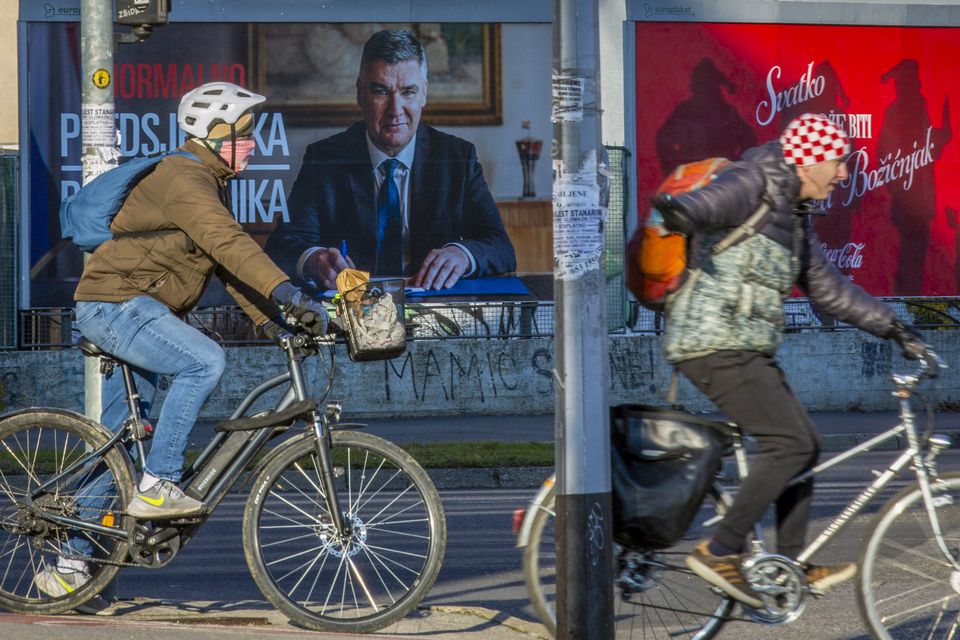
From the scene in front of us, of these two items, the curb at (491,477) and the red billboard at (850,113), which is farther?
the red billboard at (850,113)

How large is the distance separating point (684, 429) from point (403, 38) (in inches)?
580

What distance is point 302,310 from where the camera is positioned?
4887 mm

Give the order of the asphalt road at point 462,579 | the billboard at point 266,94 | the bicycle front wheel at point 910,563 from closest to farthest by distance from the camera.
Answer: the bicycle front wheel at point 910,563 → the asphalt road at point 462,579 → the billboard at point 266,94

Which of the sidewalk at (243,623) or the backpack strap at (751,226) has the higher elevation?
the backpack strap at (751,226)

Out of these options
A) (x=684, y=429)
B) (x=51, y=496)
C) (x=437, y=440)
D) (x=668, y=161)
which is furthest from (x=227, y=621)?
(x=668, y=161)

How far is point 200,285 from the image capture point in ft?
17.4

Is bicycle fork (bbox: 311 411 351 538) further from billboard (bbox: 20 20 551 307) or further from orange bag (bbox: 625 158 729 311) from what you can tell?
billboard (bbox: 20 20 551 307)

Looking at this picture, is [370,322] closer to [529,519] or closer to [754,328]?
[529,519]

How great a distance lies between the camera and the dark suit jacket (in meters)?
18.2

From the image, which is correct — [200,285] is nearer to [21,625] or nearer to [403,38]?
[21,625]

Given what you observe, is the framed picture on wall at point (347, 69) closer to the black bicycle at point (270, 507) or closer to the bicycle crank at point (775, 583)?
the black bicycle at point (270, 507)

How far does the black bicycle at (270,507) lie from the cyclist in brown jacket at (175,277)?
3.7 inches

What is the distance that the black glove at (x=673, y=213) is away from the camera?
4398 mm

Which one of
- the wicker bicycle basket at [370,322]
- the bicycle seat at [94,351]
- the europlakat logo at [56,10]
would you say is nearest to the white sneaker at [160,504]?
the bicycle seat at [94,351]
